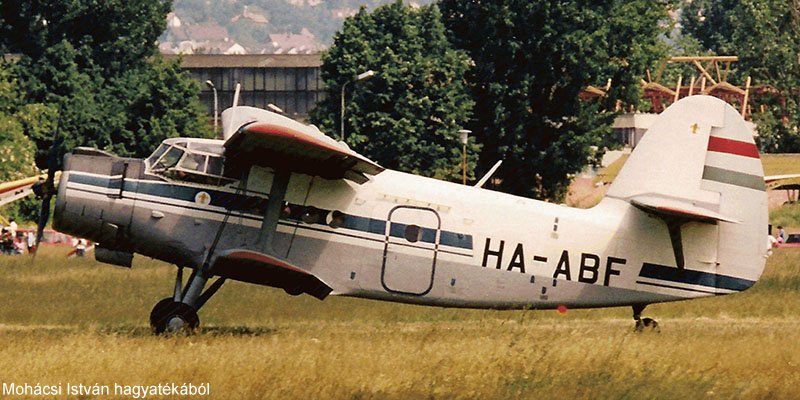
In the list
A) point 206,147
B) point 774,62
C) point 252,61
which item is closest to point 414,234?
point 206,147

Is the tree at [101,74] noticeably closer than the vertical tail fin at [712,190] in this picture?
No

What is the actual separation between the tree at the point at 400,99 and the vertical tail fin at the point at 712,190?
44.8 metres

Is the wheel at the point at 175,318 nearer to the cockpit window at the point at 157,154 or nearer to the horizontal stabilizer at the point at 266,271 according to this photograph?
the horizontal stabilizer at the point at 266,271

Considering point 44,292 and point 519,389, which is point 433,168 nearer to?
point 44,292

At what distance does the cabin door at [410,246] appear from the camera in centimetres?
2270

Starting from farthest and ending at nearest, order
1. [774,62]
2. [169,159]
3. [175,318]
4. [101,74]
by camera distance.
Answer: [774,62]
[101,74]
[175,318]
[169,159]

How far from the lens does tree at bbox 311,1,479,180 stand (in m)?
69.9

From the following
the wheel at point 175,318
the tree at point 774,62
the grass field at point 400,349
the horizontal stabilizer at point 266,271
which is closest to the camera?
the grass field at point 400,349

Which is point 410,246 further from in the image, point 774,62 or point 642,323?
point 774,62

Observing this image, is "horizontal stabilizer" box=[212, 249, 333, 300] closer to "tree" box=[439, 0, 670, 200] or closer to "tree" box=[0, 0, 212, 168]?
"tree" box=[439, 0, 670, 200]

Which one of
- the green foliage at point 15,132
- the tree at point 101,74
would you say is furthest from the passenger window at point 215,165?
the tree at point 101,74

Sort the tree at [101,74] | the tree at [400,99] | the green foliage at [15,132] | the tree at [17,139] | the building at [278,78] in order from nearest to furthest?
the tree at [400,99] < the tree at [17,139] < the green foliage at [15,132] < the tree at [101,74] < the building at [278,78]

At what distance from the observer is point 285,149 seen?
21.7m

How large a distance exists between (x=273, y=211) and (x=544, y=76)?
51.0 meters
